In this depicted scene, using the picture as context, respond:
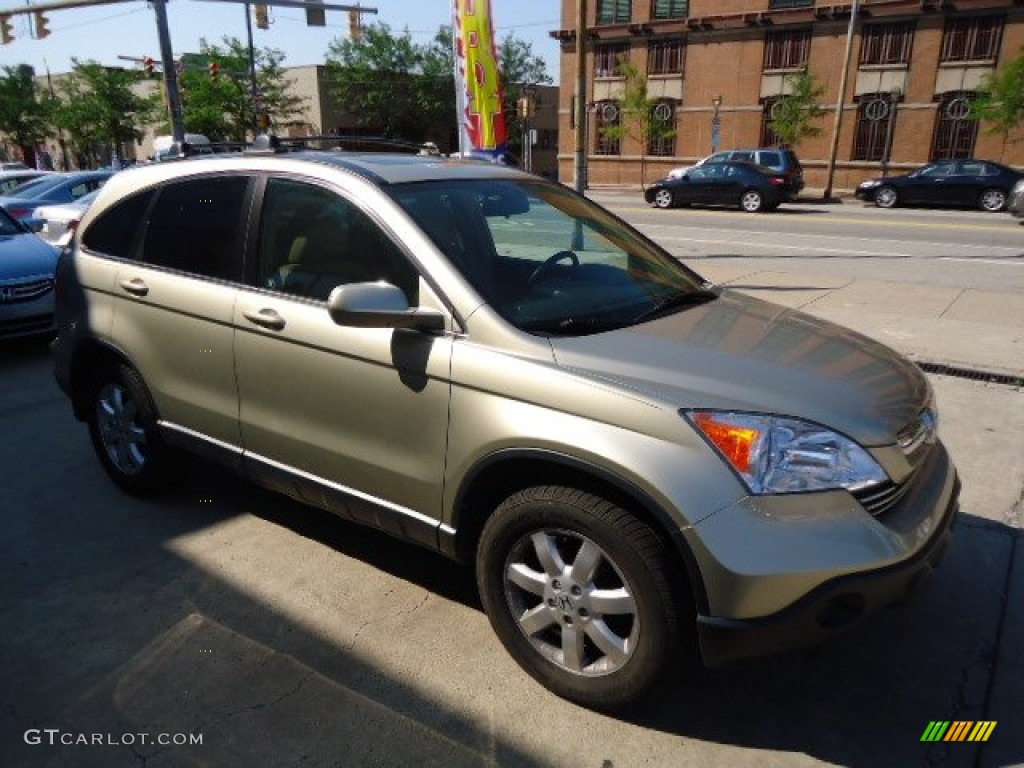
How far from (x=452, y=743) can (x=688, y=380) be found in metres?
1.36

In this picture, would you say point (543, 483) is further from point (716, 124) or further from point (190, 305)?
point (716, 124)

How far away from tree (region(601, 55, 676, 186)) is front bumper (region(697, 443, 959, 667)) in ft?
112

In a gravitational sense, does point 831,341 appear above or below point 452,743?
above

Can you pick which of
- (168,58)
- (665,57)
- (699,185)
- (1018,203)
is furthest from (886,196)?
(168,58)

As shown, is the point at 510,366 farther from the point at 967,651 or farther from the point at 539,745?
the point at 967,651

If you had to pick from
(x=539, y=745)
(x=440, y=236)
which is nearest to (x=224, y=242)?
(x=440, y=236)

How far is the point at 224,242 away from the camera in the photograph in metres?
3.50

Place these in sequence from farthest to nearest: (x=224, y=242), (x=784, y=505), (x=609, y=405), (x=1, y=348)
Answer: (x=1, y=348) < (x=224, y=242) < (x=609, y=405) < (x=784, y=505)

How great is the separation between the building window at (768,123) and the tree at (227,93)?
23.7m

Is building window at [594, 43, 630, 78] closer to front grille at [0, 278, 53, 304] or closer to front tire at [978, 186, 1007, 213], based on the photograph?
front tire at [978, 186, 1007, 213]

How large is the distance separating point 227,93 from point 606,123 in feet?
62.6

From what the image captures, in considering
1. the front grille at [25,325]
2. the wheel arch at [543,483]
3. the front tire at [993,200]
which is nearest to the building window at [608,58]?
the front tire at [993,200]

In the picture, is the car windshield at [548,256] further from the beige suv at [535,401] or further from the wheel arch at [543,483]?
the wheel arch at [543,483]

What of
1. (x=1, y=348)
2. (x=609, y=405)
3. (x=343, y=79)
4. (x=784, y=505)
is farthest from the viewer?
(x=343, y=79)
